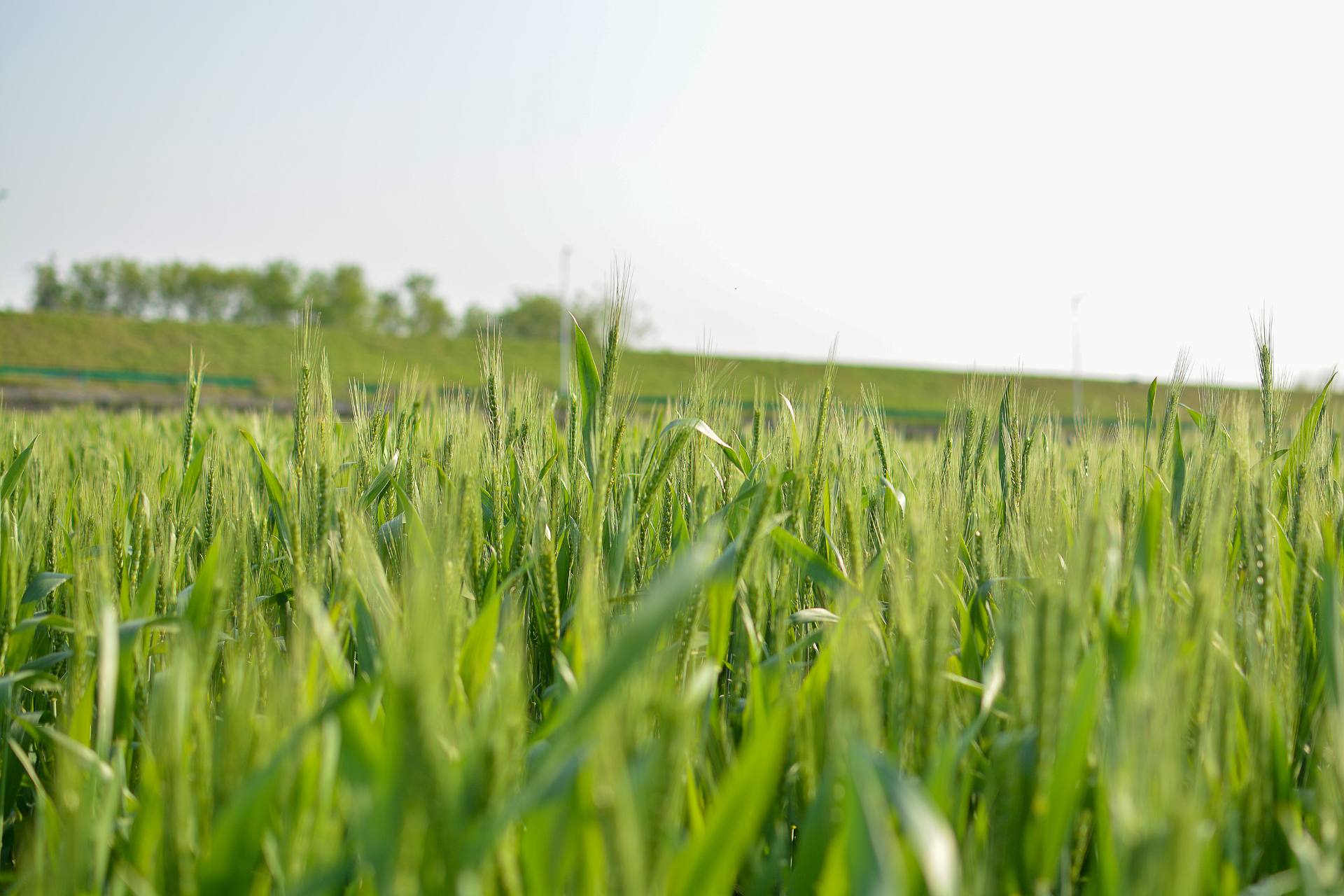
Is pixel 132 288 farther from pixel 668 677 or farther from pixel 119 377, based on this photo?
pixel 668 677

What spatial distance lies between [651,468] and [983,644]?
2.28 ft

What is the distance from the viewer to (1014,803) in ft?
2.69

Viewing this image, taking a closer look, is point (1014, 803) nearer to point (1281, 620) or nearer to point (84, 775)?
point (1281, 620)

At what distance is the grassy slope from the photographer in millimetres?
33844

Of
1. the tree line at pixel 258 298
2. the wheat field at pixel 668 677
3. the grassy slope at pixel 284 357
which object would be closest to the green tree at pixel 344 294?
the tree line at pixel 258 298

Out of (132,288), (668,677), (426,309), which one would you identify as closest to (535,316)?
(426,309)

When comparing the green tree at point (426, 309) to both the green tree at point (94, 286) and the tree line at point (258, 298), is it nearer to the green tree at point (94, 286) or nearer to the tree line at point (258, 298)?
the tree line at point (258, 298)

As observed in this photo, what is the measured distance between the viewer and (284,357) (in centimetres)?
3625

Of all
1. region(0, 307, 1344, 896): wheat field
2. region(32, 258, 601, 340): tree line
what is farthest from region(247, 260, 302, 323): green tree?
region(0, 307, 1344, 896): wheat field

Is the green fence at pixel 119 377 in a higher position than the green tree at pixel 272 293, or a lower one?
lower

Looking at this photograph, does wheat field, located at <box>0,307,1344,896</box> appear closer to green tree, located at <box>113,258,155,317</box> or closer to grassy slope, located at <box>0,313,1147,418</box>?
grassy slope, located at <box>0,313,1147,418</box>

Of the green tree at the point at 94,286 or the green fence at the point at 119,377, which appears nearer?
the green fence at the point at 119,377

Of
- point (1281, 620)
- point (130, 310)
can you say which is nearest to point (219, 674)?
point (1281, 620)

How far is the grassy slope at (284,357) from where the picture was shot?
33844 mm
